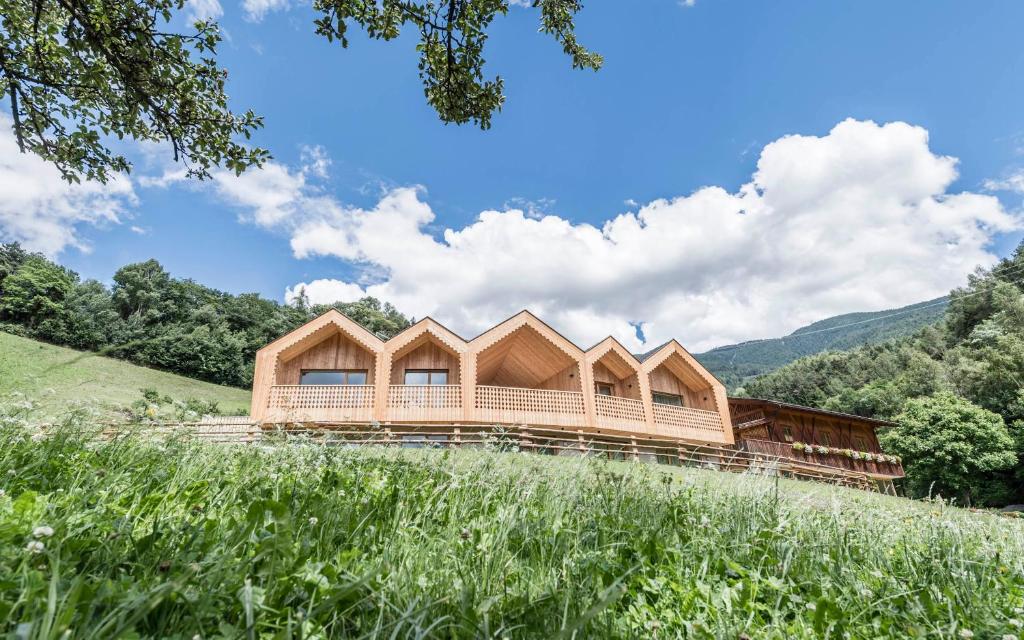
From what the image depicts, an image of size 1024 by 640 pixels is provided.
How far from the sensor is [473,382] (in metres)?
18.2

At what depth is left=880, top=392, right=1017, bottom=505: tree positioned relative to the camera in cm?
2462

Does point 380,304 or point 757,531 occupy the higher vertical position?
point 380,304

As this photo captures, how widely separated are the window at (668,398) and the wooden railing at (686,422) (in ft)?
6.36

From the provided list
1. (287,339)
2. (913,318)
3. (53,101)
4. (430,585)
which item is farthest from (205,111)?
(913,318)

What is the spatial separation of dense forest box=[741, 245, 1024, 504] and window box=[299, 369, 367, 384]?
24932 millimetres

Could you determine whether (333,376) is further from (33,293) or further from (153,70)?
(33,293)

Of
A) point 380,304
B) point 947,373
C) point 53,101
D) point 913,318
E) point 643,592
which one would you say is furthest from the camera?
point 913,318

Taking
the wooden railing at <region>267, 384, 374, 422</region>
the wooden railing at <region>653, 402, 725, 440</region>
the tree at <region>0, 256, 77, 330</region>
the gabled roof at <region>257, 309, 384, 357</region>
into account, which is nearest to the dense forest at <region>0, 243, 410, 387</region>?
the tree at <region>0, 256, 77, 330</region>

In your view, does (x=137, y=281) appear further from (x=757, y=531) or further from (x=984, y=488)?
(x=984, y=488)


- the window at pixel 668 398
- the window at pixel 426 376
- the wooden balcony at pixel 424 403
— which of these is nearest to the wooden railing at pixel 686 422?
the window at pixel 668 398

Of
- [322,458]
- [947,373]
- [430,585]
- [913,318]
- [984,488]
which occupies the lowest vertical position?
[984,488]

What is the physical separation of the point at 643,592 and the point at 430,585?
1115 millimetres

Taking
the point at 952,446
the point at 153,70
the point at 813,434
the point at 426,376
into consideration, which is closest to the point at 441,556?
the point at 153,70

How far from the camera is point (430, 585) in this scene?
178 centimetres
